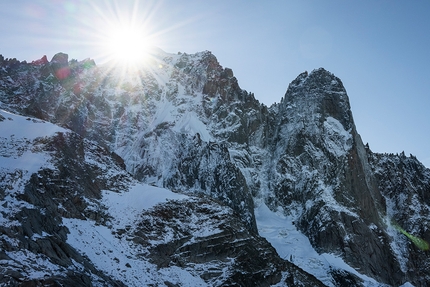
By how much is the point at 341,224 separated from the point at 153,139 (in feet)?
150

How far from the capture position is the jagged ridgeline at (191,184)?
49.3 m

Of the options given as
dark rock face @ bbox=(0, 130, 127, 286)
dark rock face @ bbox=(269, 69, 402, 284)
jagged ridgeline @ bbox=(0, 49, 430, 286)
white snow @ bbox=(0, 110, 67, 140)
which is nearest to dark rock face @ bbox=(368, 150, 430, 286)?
jagged ridgeline @ bbox=(0, 49, 430, 286)

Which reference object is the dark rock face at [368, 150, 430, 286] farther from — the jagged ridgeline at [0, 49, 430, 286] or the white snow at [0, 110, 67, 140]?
the white snow at [0, 110, 67, 140]

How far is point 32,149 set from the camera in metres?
57.5

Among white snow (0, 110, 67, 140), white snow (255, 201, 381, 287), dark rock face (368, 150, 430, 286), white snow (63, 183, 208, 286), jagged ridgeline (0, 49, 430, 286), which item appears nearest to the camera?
white snow (63, 183, 208, 286)

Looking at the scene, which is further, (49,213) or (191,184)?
(191,184)

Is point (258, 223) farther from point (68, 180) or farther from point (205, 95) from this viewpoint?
point (68, 180)

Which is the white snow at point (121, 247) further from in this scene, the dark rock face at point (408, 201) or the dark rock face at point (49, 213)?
the dark rock face at point (408, 201)

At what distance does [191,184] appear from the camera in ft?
319

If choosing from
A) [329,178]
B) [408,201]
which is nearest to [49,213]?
[329,178]

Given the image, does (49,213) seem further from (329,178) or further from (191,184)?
(329,178)

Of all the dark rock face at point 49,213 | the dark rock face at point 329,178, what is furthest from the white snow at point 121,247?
the dark rock face at point 329,178

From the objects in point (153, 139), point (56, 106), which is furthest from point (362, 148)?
point (56, 106)

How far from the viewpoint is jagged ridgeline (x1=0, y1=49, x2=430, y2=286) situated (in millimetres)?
49312
